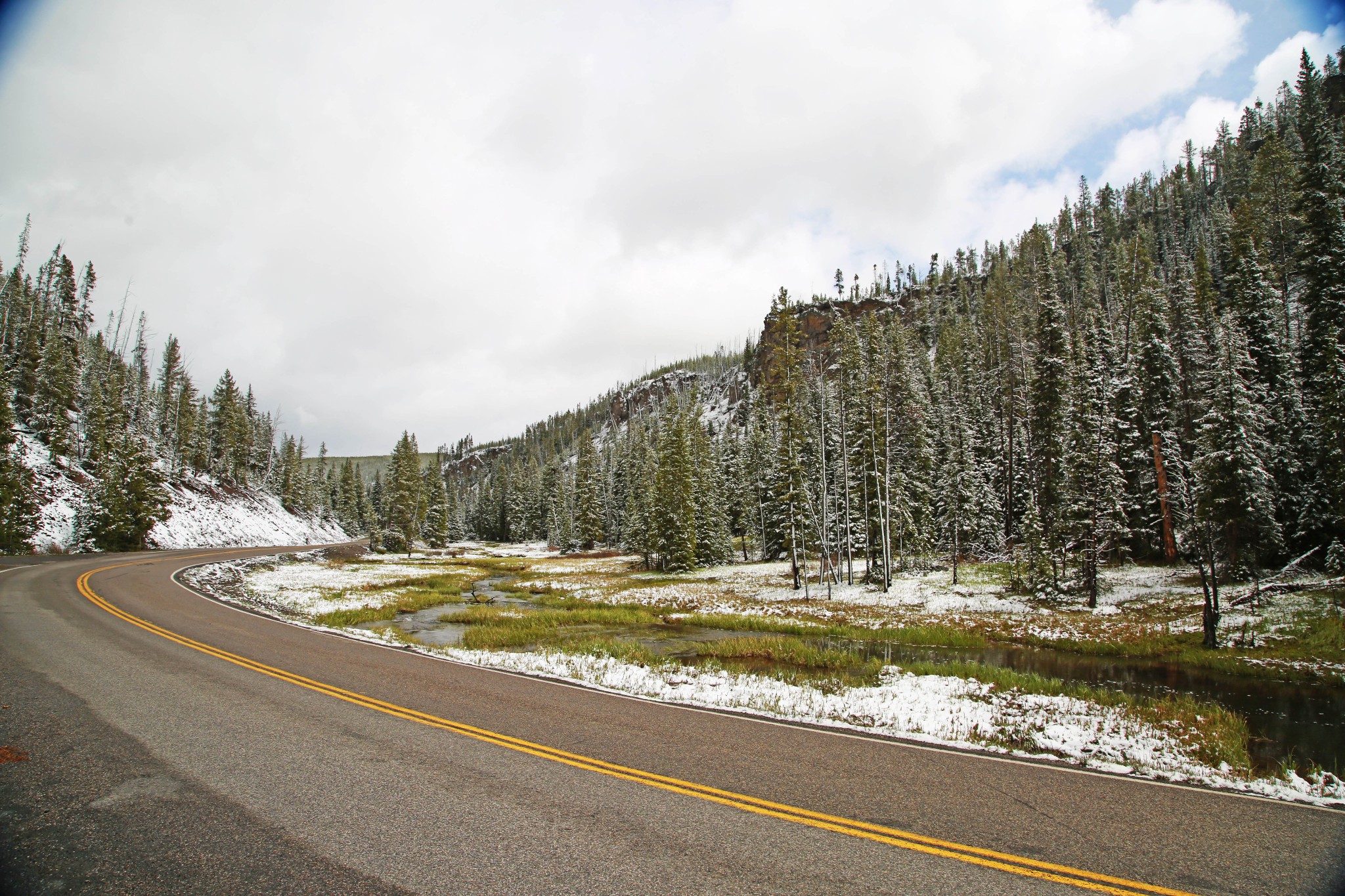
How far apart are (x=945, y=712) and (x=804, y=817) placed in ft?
23.6

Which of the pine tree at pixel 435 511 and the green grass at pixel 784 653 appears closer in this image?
the green grass at pixel 784 653

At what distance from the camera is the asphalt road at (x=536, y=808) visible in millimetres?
5094

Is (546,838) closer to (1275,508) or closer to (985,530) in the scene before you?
(1275,508)

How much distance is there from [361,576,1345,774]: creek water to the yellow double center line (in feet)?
24.4

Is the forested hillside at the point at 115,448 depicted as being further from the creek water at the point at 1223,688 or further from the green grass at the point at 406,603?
the creek water at the point at 1223,688

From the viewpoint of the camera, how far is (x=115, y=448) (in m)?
46.9

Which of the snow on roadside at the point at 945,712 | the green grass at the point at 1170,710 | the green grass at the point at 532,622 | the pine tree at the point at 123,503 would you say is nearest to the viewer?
the snow on roadside at the point at 945,712

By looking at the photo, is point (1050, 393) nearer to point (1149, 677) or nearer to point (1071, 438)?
point (1071, 438)

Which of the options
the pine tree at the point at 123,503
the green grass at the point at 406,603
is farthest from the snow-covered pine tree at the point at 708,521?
the pine tree at the point at 123,503

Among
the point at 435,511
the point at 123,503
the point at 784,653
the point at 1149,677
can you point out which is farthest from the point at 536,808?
the point at 435,511

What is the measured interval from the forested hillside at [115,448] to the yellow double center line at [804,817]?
4989cm

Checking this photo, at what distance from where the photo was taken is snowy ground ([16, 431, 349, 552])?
4647cm

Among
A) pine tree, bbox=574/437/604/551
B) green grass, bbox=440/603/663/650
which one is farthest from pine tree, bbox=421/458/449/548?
green grass, bbox=440/603/663/650

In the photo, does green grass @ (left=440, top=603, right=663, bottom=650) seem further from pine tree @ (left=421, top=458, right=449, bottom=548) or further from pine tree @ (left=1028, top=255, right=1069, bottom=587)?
pine tree @ (left=421, top=458, right=449, bottom=548)
